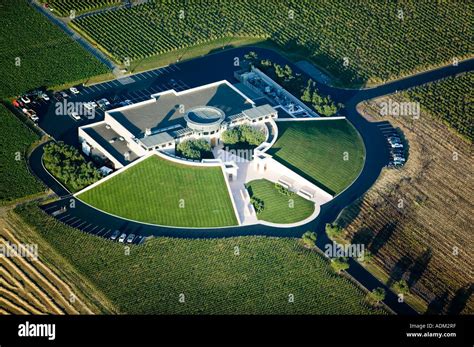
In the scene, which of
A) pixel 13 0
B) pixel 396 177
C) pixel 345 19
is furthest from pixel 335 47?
pixel 13 0

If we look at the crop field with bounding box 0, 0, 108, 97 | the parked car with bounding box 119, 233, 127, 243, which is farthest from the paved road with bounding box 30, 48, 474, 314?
the crop field with bounding box 0, 0, 108, 97

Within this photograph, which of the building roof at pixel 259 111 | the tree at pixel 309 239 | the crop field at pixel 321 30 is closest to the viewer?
the tree at pixel 309 239

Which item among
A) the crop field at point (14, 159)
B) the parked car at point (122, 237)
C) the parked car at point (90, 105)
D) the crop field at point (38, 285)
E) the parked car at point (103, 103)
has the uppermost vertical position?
the parked car at point (103, 103)

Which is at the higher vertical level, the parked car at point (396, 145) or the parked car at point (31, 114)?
the parked car at point (396, 145)

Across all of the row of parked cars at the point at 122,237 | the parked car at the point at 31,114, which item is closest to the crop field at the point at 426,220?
the row of parked cars at the point at 122,237

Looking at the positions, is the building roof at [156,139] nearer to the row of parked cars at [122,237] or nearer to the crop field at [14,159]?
the row of parked cars at [122,237]

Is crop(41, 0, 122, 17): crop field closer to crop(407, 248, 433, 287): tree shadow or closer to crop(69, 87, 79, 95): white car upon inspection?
crop(69, 87, 79, 95): white car
